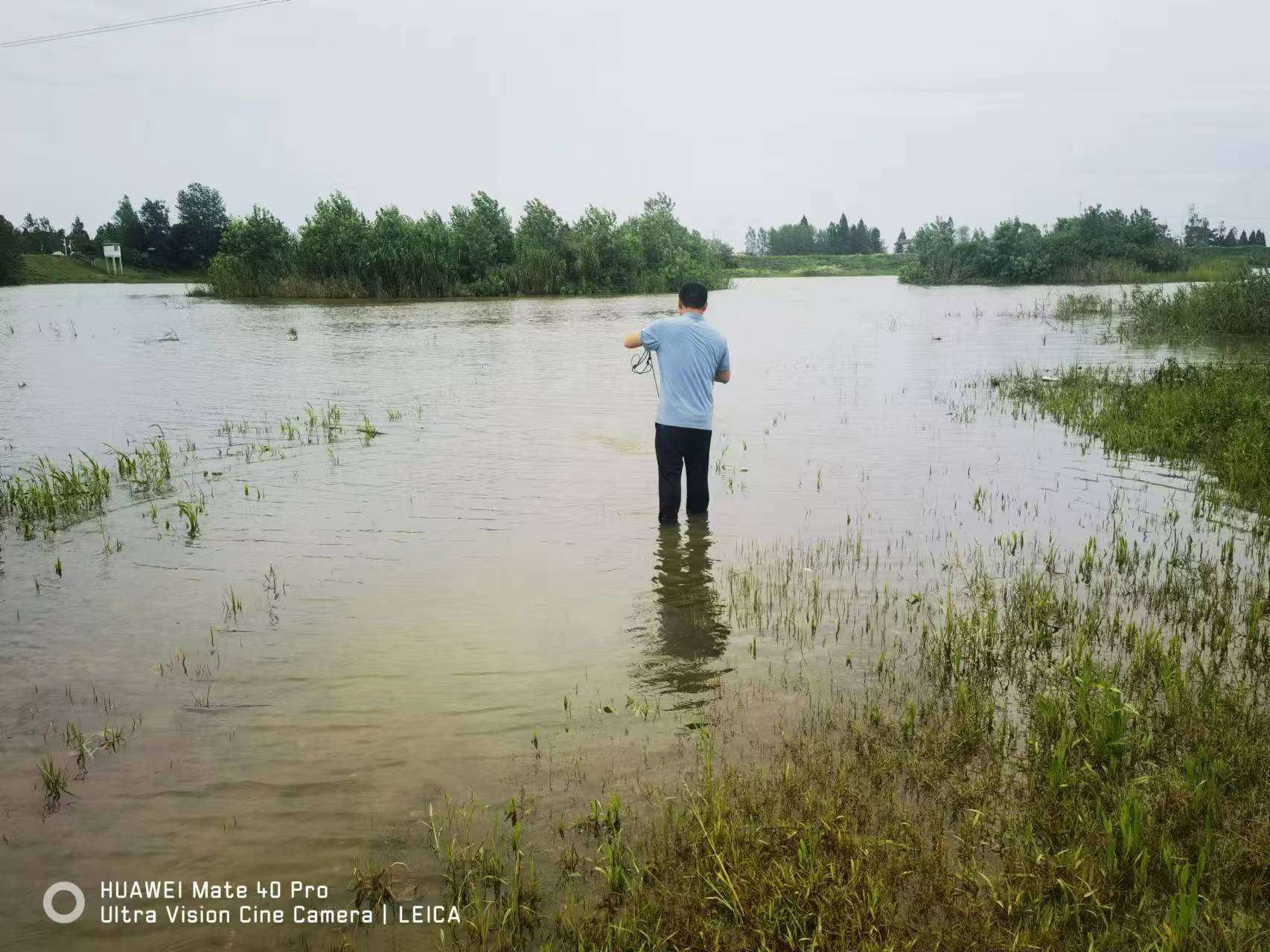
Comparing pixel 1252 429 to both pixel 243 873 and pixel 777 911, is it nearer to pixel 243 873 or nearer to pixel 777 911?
pixel 777 911

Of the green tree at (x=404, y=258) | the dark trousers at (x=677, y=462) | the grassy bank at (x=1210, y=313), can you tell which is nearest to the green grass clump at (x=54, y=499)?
the dark trousers at (x=677, y=462)

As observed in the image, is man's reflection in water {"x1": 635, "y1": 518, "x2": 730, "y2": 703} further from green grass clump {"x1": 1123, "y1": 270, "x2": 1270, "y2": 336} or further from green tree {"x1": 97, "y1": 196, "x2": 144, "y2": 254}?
green tree {"x1": 97, "y1": 196, "x2": 144, "y2": 254}

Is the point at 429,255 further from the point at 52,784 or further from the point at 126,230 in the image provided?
the point at 126,230

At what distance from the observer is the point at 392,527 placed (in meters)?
9.21

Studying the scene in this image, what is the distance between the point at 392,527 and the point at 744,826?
20.9 ft

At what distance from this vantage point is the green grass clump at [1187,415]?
9844 mm

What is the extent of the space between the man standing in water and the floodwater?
92 cm

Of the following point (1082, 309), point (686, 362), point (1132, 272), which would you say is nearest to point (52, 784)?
point (686, 362)

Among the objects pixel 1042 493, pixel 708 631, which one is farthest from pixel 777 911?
pixel 1042 493

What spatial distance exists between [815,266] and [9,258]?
111 meters

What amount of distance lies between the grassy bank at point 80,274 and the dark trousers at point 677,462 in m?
91.2

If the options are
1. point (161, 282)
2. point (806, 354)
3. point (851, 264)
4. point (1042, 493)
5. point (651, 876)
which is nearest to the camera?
point (651, 876)

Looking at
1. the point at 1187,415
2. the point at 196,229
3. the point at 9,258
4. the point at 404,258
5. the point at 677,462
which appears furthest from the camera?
the point at 196,229

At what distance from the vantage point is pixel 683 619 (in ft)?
21.9
